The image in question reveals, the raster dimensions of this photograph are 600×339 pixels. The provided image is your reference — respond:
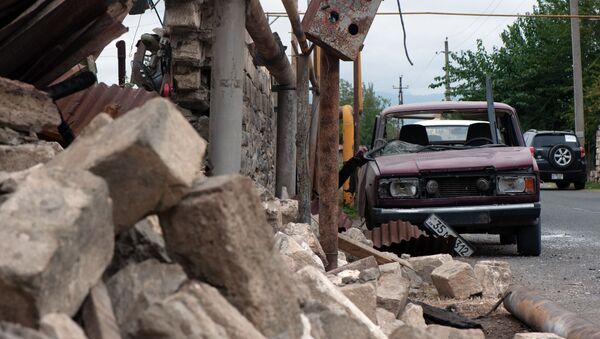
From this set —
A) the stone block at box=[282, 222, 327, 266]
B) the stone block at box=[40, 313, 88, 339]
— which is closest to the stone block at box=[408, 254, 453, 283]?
the stone block at box=[282, 222, 327, 266]

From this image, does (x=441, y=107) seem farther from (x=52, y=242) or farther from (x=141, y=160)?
(x=52, y=242)

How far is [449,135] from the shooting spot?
11.3 meters

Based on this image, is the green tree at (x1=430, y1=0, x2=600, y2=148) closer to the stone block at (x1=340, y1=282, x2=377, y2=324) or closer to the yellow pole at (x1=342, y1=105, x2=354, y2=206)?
the yellow pole at (x1=342, y1=105, x2=354, y2=206)

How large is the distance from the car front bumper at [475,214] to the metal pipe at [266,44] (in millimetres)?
1881

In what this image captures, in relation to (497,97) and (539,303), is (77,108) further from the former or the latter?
(497,97)

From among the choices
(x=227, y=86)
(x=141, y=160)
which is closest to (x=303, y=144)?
(x=227, y=86)

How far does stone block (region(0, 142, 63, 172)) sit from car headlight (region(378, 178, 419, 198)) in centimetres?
633

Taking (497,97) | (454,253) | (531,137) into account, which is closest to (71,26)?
(454,253)

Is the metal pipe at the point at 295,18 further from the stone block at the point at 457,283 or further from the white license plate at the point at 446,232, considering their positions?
A: the stone block at the point at 457,283

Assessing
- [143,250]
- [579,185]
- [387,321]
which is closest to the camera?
[143,250]

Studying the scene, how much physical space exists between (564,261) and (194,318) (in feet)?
24.3

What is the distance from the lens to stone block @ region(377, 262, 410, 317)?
16.0 feet

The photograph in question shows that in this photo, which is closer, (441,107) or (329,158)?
(329,158)

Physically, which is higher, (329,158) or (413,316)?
(329,158)
